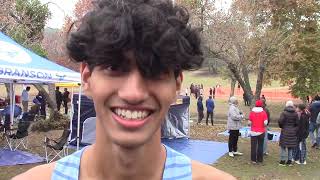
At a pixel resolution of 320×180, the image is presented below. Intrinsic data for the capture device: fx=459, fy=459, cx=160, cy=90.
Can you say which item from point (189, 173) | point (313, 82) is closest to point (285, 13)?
point (313, 82)

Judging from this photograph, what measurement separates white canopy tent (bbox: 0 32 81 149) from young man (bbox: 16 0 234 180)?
6722 millimetres

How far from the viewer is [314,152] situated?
1273cm

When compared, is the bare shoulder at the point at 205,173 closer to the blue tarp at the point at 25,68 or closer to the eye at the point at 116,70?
the eye at the point at 116,70

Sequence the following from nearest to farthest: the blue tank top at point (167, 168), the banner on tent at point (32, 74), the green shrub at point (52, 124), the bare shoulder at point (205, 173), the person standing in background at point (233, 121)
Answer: the blue tank top at point (167, 168) < the bare shoulder at point (205, 173) < the banner on tent at point (32, 74) < the person standing in background at point (233, 121) < the green shrub at point (52, 124)

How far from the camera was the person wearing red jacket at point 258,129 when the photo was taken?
1028 cm

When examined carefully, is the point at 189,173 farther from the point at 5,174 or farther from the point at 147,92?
the point at 5,174

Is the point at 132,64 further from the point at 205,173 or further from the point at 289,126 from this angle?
the point at 289,126

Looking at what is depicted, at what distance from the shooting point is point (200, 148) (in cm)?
1255

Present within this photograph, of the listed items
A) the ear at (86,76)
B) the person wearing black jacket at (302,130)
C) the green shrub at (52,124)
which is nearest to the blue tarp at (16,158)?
the green shrub at (52,124)

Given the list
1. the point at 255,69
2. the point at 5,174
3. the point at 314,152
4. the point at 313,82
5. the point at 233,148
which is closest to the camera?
the point at 5,174

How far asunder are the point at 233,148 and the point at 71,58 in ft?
34.5

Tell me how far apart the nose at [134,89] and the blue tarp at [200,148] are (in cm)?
954

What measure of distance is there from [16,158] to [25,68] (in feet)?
Answer: 9.30

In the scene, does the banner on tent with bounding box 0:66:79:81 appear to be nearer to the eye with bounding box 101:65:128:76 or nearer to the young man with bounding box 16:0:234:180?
the young man with bounding box 16:0:234:180
